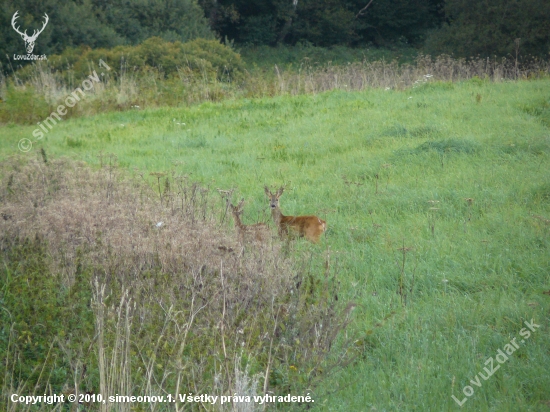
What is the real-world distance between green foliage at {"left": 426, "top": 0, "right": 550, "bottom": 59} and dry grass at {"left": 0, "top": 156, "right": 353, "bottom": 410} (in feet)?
71.6

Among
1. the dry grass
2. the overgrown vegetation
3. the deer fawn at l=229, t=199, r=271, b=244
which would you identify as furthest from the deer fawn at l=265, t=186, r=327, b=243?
the overgrown vegetation

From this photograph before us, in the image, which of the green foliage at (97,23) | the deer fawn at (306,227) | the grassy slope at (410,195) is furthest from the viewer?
the green foliage at (97,23)

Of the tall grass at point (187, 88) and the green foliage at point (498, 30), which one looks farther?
the green foliage at point (498, 30)

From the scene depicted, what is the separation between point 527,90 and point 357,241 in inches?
287

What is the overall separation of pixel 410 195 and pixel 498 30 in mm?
21952

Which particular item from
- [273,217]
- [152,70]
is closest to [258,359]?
[273,217]

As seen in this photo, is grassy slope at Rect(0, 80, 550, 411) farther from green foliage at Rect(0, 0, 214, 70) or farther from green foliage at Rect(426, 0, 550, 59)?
green foliage at Rect(426, 0, 550, 59)

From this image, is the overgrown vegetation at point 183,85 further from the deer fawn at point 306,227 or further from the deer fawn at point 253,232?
the deer fawn at point 253,232

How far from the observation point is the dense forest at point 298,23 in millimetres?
25188

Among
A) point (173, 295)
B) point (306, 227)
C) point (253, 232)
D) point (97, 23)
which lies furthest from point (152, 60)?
point (173, 295)

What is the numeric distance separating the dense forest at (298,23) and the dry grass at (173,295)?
14.5 m

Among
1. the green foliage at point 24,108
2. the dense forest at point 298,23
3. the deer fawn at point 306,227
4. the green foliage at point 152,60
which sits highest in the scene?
the dense forest at point 298,23

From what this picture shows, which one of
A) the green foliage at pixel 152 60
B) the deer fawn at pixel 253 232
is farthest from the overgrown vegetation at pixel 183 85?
the deer fawn at pixel 253 232

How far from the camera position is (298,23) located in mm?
37312
